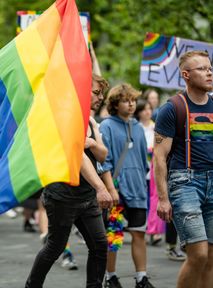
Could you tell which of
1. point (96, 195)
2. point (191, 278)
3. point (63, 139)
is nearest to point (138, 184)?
point (96, 195)

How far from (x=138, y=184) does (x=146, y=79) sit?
8.82 feet

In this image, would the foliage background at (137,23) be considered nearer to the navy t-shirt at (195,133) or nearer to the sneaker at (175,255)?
the sneaker at (175,255)

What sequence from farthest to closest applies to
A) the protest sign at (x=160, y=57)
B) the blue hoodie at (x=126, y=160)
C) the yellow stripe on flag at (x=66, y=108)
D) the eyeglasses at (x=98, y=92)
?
the protest sign at (x=160, y=57) → the blue hoodie at (x=126, y=160) → the eyeglasses at (x=98, y=92) → the yellow stripe on flag at (x=66, y=108)

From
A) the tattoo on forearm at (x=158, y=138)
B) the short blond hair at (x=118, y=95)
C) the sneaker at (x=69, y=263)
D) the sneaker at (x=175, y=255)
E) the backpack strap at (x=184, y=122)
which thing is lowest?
the sneaker at (x=175, y=255)

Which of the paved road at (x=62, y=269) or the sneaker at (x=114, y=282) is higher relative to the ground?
the sneaker at (x=114, y=282)

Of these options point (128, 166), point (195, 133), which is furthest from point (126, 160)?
point (195, 133)

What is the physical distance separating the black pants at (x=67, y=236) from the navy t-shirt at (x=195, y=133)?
30.9 inches

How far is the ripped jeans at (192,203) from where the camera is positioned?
6.35m

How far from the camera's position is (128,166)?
8.59 meters

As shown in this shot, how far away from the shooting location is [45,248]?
684cm

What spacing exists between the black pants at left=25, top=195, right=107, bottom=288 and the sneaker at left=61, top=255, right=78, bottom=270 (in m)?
2.60

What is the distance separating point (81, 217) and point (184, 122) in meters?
1.10

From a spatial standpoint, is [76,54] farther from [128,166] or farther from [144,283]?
[144,283]

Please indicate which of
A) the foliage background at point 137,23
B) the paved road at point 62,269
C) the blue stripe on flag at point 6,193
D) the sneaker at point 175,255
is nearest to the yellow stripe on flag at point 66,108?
the blue stripe on flag at point 6,193
